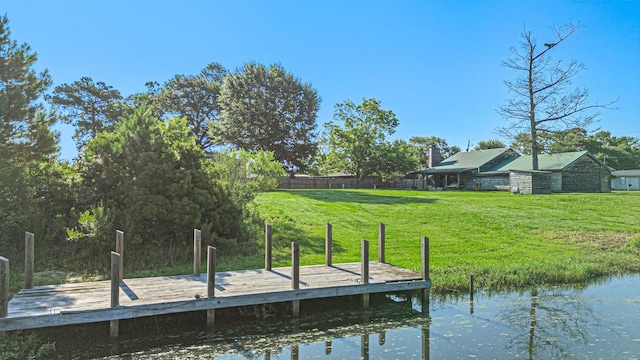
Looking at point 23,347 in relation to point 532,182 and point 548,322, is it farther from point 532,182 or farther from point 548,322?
point 532,182

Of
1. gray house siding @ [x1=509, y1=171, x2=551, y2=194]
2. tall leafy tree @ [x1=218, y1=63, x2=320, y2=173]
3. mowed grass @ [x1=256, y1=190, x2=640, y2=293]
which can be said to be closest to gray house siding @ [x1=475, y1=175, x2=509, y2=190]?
gray house siding @ [x1=509, y1=171, x2=551, y2=194]

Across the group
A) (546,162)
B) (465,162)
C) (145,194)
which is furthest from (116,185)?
(465,162)

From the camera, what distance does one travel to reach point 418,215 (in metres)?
21.1

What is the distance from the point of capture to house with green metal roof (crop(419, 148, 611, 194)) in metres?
32.4

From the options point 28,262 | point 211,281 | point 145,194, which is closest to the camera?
point 211,281

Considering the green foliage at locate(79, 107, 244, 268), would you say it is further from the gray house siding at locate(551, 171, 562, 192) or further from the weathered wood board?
the gray house siding at locate(551, 171, 562, 192)

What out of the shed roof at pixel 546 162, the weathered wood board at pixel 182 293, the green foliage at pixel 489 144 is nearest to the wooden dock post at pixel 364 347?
the weathered wood board at pixel 182 293

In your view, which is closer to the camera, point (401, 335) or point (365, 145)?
point (401, 335)

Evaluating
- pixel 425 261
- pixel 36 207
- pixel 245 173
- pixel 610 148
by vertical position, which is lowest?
pixel 425 261

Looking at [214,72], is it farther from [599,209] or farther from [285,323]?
[285,323]

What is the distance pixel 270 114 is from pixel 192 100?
51.9ft

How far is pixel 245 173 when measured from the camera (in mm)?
16062

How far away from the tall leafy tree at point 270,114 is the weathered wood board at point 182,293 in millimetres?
33279

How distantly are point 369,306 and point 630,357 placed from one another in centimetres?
463
